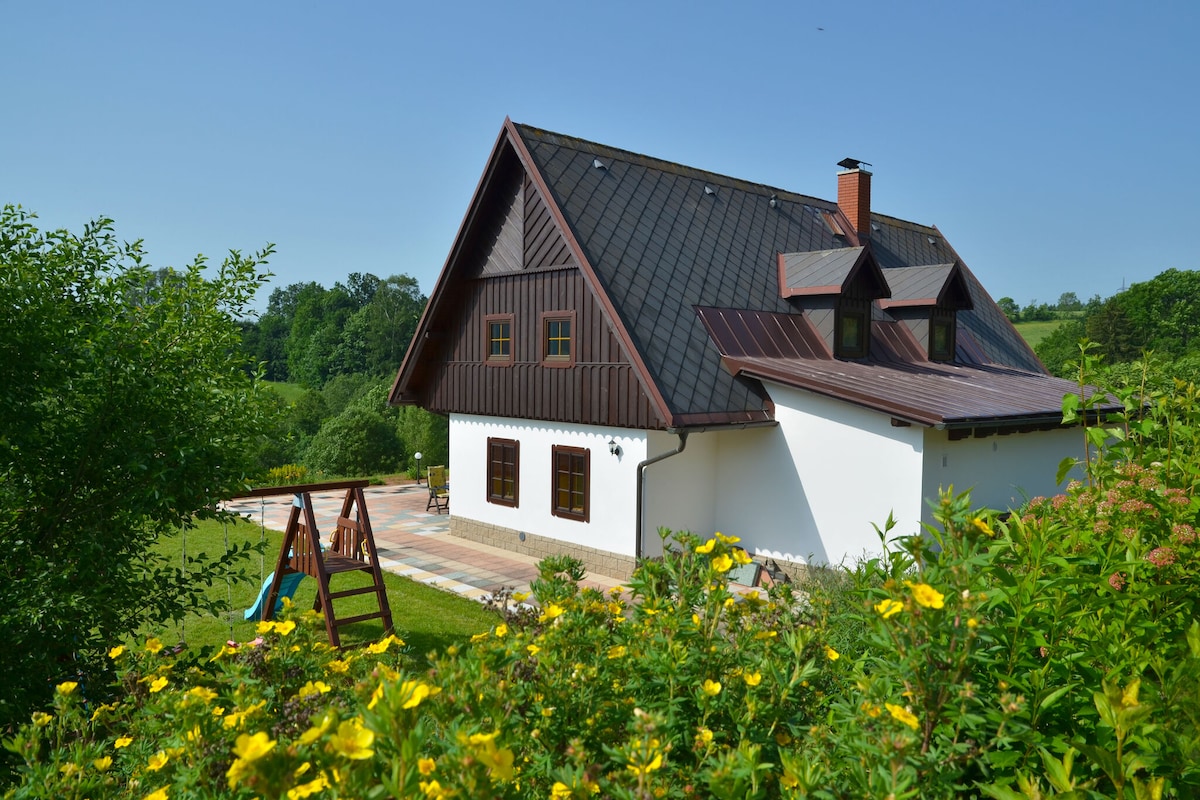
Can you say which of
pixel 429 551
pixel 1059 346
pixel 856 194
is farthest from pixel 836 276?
pixel 1059 346

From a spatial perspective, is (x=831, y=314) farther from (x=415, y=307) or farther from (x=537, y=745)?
(x=415, y=307)

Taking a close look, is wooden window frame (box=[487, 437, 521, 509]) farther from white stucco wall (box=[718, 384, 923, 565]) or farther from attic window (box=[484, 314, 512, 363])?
white stucco wall (box=[718, 384, 923, 565])

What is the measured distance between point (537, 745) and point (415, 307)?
208ft

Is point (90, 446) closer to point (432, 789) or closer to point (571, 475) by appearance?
point (432, 789)

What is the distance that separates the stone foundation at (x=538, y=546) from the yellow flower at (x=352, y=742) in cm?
925

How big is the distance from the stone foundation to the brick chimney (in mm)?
10996

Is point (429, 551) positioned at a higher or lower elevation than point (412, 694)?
lower

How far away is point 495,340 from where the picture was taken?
46.0 ft

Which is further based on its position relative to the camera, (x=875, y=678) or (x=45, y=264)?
(x=45, y=264)

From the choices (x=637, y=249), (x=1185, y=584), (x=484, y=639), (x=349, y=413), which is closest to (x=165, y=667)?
(x=484, y=639)

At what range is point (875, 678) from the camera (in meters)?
2.16

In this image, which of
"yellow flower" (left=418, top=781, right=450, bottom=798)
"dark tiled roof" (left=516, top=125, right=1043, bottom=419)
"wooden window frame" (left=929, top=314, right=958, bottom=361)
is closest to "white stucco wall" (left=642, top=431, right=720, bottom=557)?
"dark tiled roof" (left=516, top=125, right=1043, bottom=419)

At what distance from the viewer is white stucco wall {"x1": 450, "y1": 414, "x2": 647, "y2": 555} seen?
1188 centimetres

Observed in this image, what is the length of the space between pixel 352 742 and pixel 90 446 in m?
3.76
